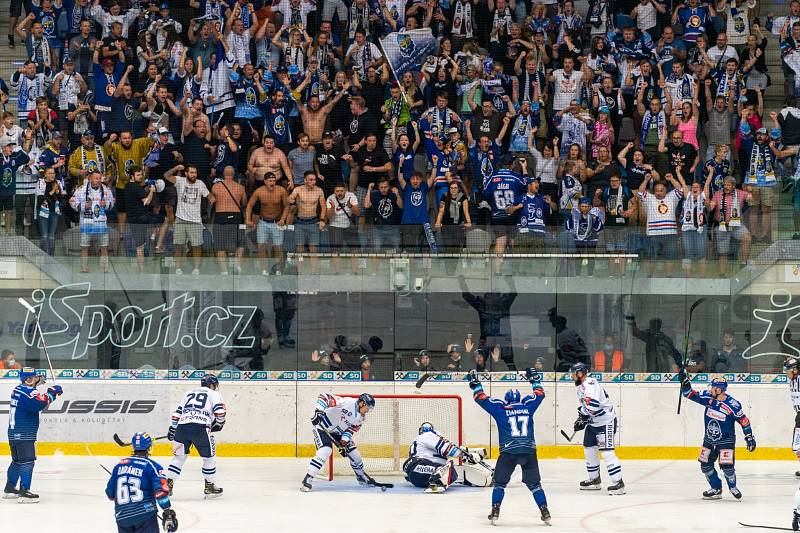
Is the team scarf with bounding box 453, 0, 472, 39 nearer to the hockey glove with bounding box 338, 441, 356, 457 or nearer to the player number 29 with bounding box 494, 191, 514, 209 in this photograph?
the player number 29 with bounding box 494, 191, 514, 209

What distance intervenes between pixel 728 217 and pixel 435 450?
17.8 ft

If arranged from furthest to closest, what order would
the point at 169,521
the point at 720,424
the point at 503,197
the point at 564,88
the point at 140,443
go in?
the point at 564,88 < the point at 503,197 < the point at 720,424 < the point at 140,443 < the point at 169,521

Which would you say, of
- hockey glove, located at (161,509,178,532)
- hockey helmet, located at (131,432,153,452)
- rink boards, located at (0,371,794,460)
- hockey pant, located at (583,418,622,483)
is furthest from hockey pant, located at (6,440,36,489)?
hockey pant, located at (583,418,622,483)

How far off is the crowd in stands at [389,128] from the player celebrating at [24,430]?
141 inches

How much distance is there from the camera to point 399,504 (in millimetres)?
12586

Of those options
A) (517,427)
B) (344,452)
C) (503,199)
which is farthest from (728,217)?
(344,452)

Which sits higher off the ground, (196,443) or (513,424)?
(513,424)

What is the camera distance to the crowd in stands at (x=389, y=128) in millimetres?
16062

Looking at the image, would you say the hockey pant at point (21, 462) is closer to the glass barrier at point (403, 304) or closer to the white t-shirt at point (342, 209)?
the glass barrier at point (403, 304)

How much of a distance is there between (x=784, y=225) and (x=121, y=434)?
29.2 feet

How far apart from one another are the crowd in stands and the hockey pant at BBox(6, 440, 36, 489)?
397 centimetres

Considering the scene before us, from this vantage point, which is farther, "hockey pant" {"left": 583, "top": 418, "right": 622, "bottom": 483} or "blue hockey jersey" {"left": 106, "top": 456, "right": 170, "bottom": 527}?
"hockey pant" {"left": 583, "top": 418, "right": 622, "bottom": 483}

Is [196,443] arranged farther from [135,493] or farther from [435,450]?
[135,493]

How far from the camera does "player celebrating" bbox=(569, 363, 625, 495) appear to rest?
13375mm
